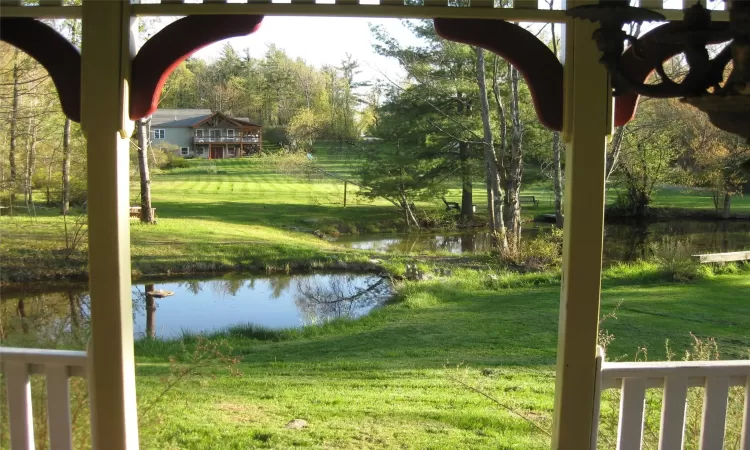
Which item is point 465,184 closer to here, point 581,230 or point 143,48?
point 581,230

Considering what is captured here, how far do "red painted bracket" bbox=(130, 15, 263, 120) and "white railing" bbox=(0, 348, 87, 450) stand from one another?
0.71 m

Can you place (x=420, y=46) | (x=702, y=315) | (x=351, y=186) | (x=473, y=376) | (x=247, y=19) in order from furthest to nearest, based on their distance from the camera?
1. (x=351, y=186)
2. (x=420, y=46)
3. (x=702, y=315)
4. (x=473, y=376)
5. (x=247, y=19)

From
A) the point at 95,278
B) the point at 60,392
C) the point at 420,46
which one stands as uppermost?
the point at 420,46

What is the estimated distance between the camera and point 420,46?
12.9 m

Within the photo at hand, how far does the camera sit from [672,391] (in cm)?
176

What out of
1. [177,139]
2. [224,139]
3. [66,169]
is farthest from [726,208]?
[66,169]

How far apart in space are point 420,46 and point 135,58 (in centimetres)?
1181

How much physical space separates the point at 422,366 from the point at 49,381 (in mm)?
3764

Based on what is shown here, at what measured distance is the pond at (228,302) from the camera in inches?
288

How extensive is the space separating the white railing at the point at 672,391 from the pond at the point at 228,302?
571cm

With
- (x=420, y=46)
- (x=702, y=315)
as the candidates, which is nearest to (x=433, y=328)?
(x=702, y=315)

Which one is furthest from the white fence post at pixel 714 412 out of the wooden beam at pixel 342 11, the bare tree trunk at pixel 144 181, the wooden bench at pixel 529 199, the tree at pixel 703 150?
the wooden bench at pixel 529 199

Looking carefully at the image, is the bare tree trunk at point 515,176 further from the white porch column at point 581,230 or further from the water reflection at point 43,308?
the white porch column at point 581,230

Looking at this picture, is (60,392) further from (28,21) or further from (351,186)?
(351,186)
